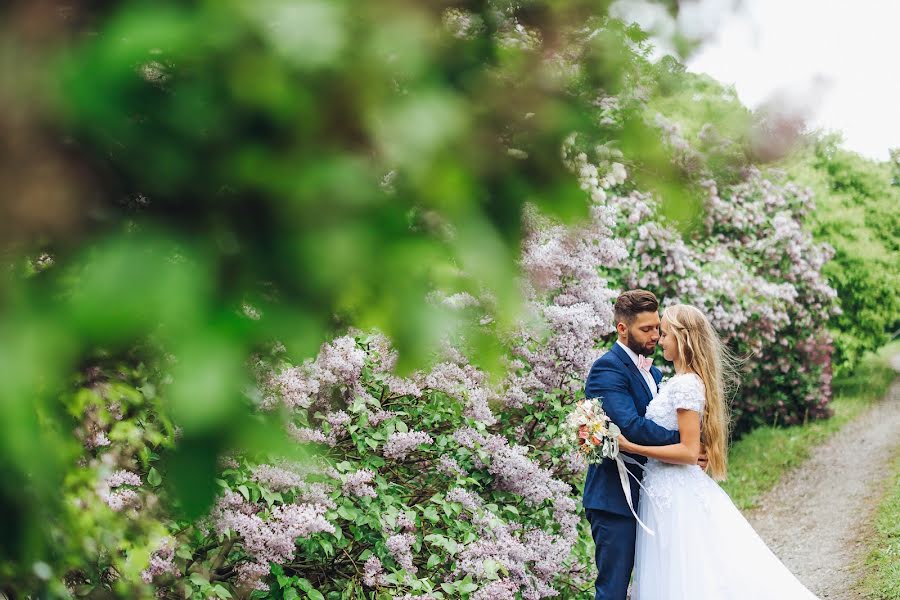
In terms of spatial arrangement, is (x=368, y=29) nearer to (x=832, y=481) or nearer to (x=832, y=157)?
(x=832, y=481)

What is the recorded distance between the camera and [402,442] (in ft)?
15.9

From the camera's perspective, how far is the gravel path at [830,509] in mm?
8461

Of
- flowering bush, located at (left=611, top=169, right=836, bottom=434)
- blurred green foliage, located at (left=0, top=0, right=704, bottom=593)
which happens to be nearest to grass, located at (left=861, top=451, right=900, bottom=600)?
flowering bush, located at (left=611, top=169, right=836, bottom=434)

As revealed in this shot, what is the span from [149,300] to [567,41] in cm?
83

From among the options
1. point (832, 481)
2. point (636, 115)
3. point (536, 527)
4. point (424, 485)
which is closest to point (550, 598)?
point (536, 527)

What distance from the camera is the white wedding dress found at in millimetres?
5047

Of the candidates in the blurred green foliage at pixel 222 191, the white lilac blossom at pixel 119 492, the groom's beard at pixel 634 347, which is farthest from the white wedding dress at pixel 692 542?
the blurred green foliage at pixel 222 191

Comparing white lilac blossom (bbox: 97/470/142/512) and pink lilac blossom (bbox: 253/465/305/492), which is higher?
pink lilac blossom (bbox: 253/465/305/492)

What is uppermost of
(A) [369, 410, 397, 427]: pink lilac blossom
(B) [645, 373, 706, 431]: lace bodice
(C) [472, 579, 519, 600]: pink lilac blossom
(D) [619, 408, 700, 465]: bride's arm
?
(B) [645, 373, 706, 431]: lace bodice

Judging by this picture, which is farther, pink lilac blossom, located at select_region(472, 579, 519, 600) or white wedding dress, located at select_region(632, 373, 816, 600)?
white wedding dress, located at select_region(632, 373, 816, 600)

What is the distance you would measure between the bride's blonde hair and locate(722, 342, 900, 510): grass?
6.17m

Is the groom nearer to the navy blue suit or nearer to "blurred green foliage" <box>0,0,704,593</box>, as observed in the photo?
the navy blue suit

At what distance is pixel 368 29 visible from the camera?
40.6 inches

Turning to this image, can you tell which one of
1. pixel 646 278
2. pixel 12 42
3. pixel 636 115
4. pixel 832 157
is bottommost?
pixel 12 42
